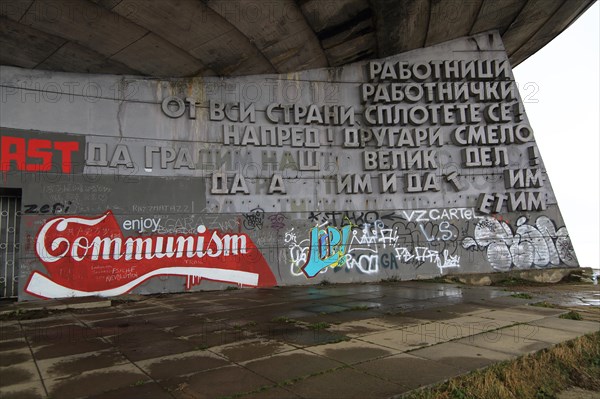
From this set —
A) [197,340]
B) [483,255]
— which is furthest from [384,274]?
[197,340]

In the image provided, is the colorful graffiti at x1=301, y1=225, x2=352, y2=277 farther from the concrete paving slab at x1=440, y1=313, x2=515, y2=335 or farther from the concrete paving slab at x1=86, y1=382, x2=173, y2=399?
the concrete paving slab at x1=86, y1=382, x2=173, y2=399

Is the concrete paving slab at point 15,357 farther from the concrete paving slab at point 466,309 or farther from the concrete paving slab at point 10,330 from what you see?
the concrete paving slab at point 466,309

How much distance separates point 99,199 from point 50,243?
1605mm

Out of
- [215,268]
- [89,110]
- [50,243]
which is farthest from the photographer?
[215,268]

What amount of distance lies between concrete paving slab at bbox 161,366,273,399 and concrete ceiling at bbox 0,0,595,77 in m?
8.25

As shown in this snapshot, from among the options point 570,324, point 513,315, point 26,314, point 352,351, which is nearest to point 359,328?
point 352,351

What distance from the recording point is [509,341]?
5.84m

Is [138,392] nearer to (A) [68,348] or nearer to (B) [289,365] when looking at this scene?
(B) [289,365]

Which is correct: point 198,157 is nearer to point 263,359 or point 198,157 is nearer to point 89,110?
point 89,110

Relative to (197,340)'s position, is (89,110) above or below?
above

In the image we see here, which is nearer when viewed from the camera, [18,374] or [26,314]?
[18,374]

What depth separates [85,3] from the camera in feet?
29.0

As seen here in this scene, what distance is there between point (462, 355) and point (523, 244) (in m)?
10.0

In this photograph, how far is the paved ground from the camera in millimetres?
4258
